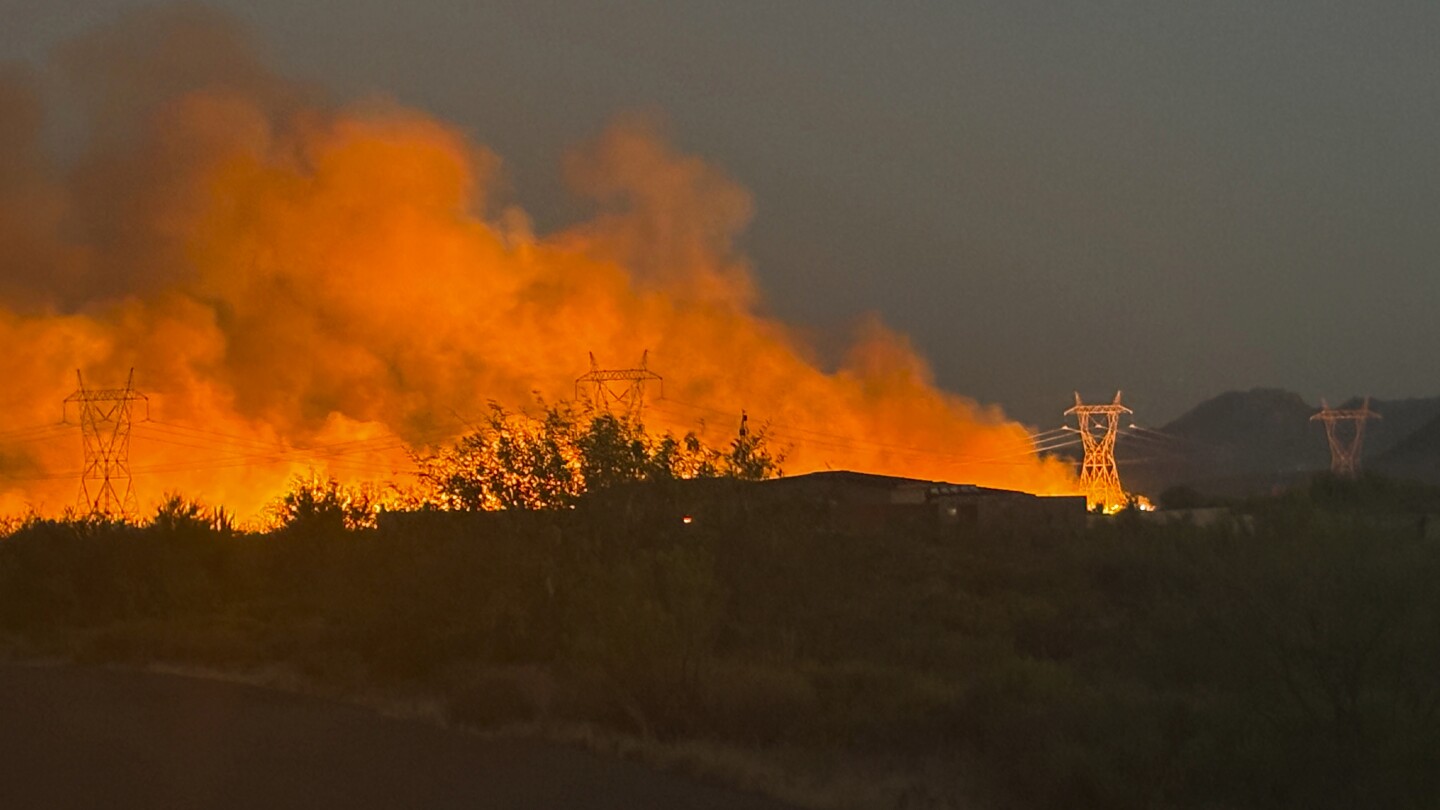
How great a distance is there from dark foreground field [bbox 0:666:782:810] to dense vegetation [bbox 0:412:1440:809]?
6.31 ft

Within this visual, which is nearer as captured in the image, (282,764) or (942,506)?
(282,764)

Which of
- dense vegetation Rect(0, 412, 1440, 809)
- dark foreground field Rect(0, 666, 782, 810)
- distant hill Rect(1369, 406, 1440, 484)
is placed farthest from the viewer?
distant hill Rect(1369, 406, 1440, 484)

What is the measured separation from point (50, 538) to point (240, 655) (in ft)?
49.4

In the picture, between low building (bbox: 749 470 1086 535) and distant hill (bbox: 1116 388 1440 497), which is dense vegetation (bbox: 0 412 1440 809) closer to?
low building (bbox: 749 470 1086 535)

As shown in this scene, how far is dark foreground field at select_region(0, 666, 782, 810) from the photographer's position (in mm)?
14398

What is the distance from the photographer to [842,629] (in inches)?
1102

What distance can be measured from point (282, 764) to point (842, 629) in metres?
13.3

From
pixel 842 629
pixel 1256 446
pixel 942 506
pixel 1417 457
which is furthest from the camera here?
pixel 1256 446

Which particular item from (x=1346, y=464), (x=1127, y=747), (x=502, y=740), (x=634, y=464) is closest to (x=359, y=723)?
(x=502, y=740)

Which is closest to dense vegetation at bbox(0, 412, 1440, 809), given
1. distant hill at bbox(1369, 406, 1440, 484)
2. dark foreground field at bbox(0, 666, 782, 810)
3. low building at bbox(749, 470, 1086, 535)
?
dark foreground field at bbox(0, 666, 782, 810)

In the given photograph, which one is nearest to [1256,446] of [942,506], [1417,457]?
[1417,457]

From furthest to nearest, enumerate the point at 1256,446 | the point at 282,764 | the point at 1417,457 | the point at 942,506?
the point at 1256,446 < the point at 1417,457 < the point at 942,506 < the point at 282,764

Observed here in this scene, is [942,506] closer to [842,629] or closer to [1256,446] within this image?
[842,629]

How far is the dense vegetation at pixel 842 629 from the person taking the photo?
15.1 meters
